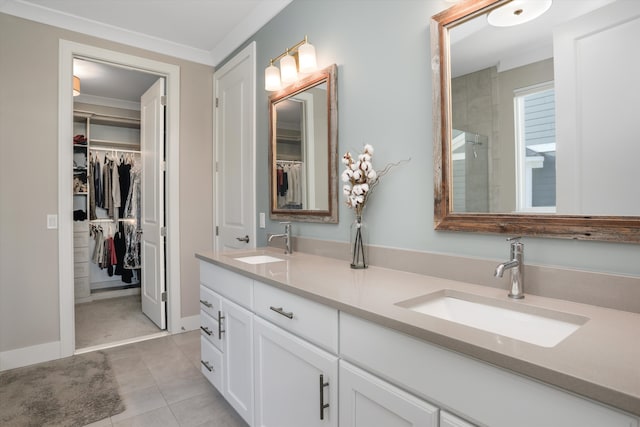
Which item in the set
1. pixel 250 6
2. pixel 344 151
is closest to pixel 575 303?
pixel 344 151

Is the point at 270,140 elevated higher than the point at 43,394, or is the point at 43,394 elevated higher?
the point at 270,140

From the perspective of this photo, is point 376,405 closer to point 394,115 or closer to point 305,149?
point 394,115

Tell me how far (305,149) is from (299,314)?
122cm

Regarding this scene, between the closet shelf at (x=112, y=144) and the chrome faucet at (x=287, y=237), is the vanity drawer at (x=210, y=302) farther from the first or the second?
the closet shelf at (x=112, y=144)

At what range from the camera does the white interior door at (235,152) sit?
112 inches

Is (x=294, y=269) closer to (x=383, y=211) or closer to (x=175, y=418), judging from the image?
(x=383, y=211)

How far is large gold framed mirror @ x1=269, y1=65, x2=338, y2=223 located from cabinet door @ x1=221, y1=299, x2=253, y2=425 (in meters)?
0.71

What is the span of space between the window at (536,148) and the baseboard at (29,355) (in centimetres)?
322

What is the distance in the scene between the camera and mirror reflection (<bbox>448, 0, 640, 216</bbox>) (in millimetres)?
1022

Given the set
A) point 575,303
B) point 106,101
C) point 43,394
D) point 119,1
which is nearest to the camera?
point 575,303

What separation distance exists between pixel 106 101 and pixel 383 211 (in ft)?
14.6

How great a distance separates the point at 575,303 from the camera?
1080 mm

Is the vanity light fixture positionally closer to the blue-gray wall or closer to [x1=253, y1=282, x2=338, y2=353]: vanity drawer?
the blue-gray wall

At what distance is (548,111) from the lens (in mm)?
1163
